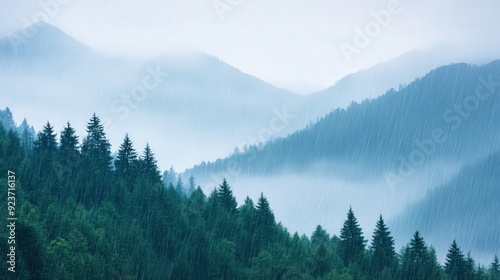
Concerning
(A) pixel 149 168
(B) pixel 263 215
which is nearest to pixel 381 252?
(B) pixel 263 215

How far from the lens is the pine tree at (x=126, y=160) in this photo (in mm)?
82500

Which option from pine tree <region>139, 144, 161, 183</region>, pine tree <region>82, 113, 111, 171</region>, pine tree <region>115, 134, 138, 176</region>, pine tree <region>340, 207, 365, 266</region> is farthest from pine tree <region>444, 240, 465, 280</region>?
pine tree <region>82, 113, 111, 171</region>

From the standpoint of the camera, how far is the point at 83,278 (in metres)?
49.6

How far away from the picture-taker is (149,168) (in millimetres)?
84188

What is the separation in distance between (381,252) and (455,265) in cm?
1415

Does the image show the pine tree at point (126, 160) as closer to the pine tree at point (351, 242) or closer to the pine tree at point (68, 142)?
the pine tree at point (68, 142)

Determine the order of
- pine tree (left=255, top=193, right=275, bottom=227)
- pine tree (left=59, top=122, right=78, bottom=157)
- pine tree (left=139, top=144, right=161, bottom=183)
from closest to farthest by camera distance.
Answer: pine tree (left=59, top=122, right=78, bottom=157) → pine tree (left=139, top=144, right=161, bottom=183) → pine tree (left=255, top=193, right=275, bottom=227)

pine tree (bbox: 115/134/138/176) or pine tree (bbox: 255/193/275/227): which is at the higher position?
pine tree (bbox: 115/134/138/176)

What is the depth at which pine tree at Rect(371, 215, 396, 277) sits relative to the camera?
257 feet

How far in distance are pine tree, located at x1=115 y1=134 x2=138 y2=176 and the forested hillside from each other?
0.15 meters

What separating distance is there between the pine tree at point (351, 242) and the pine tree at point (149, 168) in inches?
1125

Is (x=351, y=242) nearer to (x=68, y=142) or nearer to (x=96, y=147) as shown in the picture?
(x=96, y=147)

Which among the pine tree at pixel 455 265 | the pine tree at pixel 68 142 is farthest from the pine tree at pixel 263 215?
the pine tree at pixel 68 142

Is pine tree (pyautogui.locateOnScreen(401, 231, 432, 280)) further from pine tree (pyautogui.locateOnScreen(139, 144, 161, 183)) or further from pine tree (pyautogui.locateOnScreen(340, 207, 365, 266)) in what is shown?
pine tree (pyautogui.locateOnScreen(139, 144, 161, 183))
